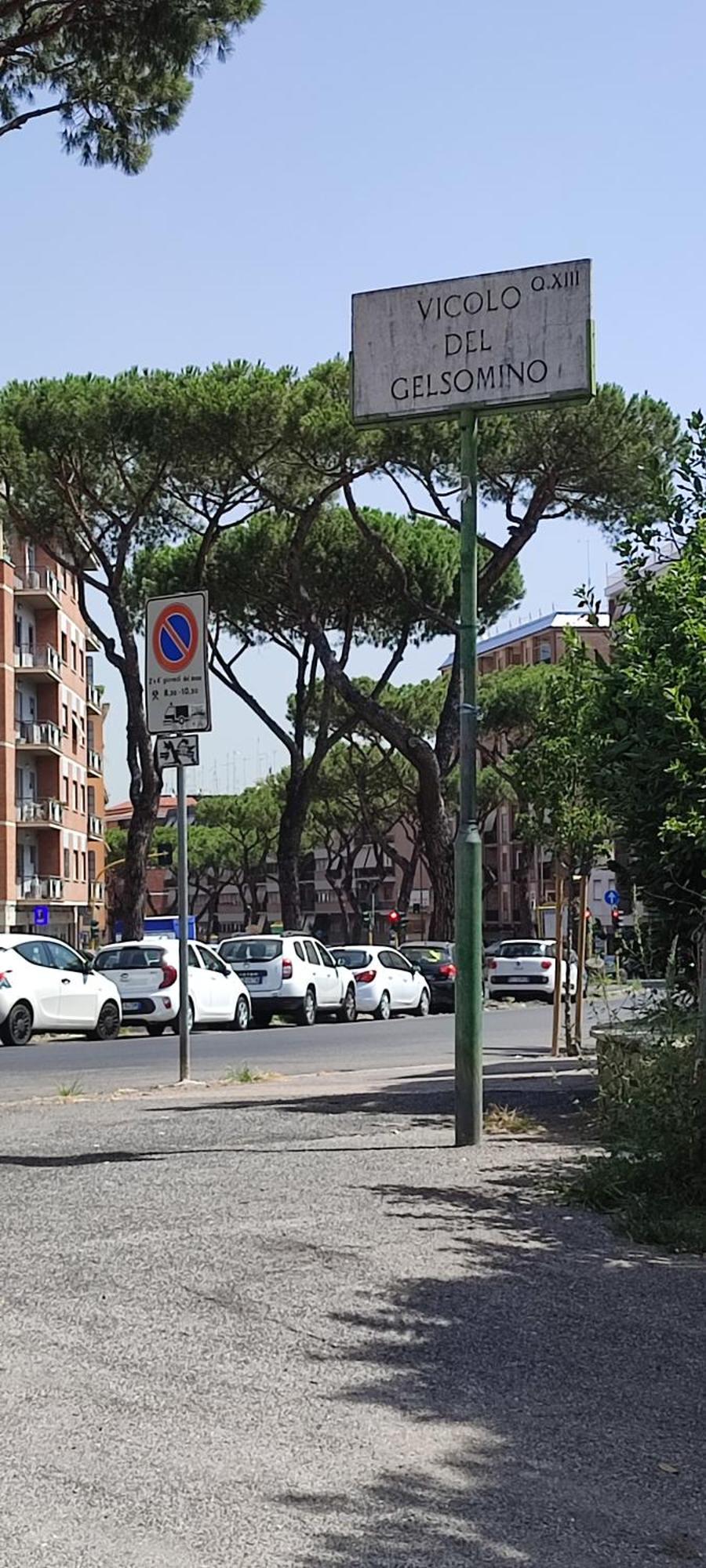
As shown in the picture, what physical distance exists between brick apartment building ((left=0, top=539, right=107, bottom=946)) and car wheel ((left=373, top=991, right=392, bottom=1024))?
29809 millimetres

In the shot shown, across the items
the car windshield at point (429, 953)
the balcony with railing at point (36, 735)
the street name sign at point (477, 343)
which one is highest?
the balcony with railing at point (36, 735)

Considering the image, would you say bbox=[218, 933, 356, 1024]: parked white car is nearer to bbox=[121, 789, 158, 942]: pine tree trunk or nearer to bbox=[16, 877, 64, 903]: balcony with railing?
bbox=[121, 789, 158, 942]: pine tree trunk

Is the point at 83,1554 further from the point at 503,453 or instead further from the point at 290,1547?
the point at 503,453

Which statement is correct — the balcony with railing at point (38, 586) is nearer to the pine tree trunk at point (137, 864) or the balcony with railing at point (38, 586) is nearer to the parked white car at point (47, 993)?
the pine tree trunk at point (137, 864)

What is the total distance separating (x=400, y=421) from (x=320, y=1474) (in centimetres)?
691

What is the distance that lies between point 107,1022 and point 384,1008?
893cm

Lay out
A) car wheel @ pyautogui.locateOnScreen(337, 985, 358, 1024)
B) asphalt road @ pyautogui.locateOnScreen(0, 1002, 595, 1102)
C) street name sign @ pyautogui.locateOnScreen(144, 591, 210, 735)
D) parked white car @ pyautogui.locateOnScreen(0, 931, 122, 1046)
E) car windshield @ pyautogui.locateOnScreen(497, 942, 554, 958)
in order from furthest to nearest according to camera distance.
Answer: car windshield @ pyautogui.locateOnScreen(497, 942, 554, 958), car wheel @ pyautogui.locateOnScreen(337, 985, 358, 1024), parked white car @ pyautogui.locateOnScreen(0, 931, 122, 1046), asphalt road @ pyautogui.locateOnScreen(0, 1002, 595, 1102), street name sign @ pyautogui.locateOnScreen(144, 591, 210, 735)

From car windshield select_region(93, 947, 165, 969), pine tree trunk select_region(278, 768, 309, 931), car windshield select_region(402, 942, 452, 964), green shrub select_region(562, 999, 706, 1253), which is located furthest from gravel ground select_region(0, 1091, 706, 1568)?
pine tree trunk select_region(278, 768, 309, 931)

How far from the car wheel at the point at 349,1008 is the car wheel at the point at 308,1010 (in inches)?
64.0

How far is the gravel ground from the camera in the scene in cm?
442

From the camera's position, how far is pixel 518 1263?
7.30m

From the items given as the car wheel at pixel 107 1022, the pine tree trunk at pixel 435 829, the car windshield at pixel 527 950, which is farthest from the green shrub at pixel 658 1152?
the car windshield at pixel 527 950

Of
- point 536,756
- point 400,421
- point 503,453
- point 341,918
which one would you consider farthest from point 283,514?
point 341,918

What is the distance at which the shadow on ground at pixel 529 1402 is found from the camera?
14.4 ft
